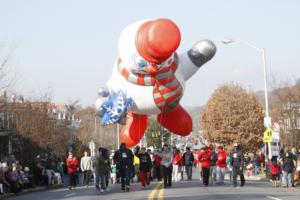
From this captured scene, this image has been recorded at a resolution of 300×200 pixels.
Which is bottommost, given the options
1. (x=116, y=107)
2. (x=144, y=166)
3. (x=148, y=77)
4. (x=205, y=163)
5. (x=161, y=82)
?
(x=144, y=166)

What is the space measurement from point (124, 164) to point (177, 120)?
3.67m

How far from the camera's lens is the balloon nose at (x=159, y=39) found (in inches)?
819

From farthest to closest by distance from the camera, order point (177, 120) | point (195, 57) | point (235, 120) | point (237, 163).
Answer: point (235, 120)
point (177, 120)
point (237, 163)
point (195, 57)

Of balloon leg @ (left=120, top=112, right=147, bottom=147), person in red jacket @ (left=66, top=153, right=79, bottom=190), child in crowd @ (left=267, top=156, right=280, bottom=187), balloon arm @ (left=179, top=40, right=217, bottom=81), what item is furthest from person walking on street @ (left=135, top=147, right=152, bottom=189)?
child in crowd @ (left=267, top=156, right=280, bottom=187)

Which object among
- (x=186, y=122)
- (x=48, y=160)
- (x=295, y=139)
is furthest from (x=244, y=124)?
(x=186, y=122)

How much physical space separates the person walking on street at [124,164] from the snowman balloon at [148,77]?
1515mm

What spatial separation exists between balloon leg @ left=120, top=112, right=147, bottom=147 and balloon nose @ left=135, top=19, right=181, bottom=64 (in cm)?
436

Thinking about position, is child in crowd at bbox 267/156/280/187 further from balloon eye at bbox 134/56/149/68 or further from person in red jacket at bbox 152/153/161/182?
balloon eye at bbox 134/56/149/68

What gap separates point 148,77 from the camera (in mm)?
23078

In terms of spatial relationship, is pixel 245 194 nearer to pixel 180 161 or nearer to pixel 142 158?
pixel 142 158

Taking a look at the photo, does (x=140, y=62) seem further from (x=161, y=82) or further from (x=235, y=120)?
(x=235, y=120)

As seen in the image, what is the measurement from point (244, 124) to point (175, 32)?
48191 mm

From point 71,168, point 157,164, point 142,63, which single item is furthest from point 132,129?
point 142,63

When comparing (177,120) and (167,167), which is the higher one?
(177,120)
